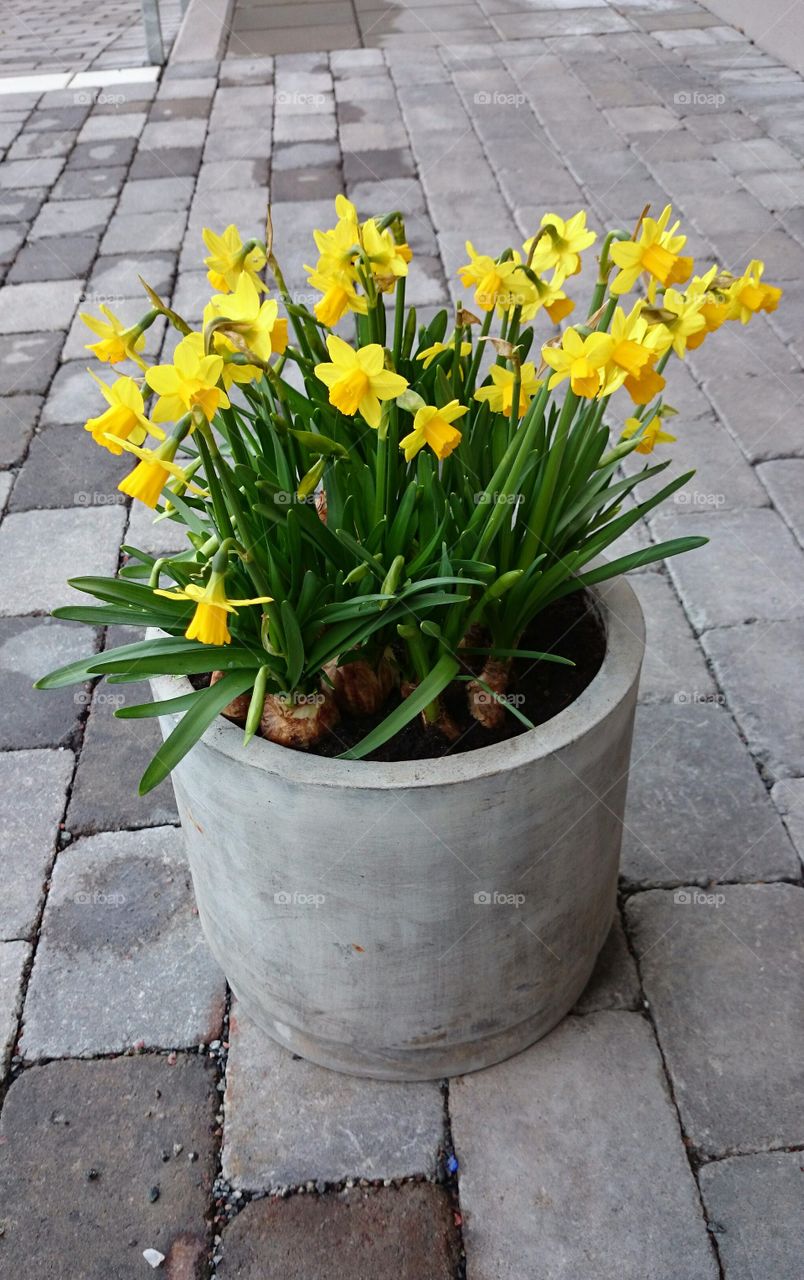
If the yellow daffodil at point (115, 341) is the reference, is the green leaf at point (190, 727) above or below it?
below

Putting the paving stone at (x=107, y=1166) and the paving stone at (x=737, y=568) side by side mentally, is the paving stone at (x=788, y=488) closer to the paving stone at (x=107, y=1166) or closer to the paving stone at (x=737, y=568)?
the paving stone at (x=737, y=568)

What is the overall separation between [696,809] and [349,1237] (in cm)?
98

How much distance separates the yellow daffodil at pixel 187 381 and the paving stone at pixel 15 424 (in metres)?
2.26

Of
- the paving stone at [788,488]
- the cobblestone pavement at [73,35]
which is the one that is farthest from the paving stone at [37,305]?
the cobblestone pavement at [73,35]

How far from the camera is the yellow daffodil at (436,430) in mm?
1181

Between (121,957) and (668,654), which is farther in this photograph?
(668,654)

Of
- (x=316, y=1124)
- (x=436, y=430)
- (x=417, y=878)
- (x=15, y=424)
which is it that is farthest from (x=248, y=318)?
(x=15, y=424)

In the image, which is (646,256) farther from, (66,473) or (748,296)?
(66,473)

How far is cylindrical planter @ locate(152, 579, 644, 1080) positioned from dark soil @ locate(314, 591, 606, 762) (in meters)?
0.06

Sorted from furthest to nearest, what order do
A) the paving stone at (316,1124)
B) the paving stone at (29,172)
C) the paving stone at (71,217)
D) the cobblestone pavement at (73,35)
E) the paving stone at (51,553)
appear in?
the cobblestone pavement at (73,35)
the paving stone at (29,172)
the paving stone at (71,217)
the paving stone at (51,553)
the paving stone at (316,1124)

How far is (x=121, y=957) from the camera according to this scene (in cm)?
191

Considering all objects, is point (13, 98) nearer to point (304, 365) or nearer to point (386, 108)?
point (386, 108)

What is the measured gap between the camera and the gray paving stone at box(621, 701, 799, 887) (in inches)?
79.0

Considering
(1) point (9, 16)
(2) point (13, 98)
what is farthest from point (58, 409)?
(1) point (9, 16)
